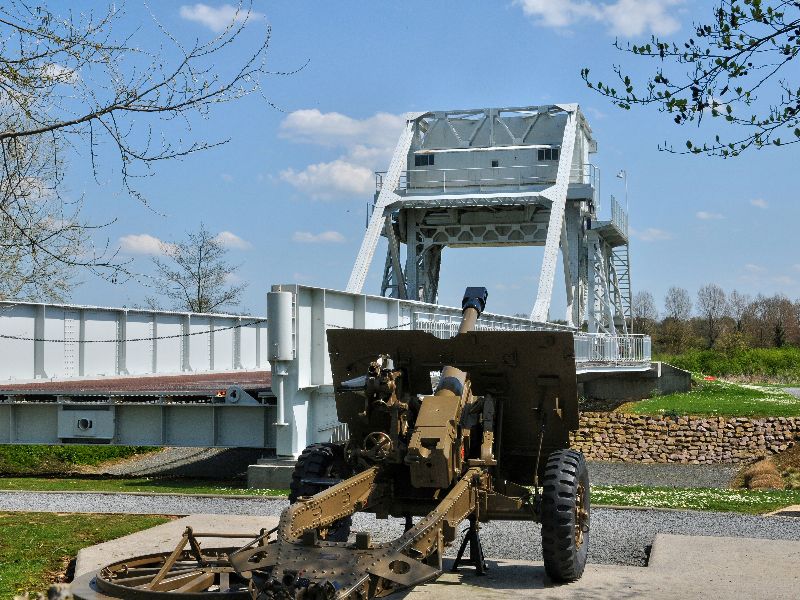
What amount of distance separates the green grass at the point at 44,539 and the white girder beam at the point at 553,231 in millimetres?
31202

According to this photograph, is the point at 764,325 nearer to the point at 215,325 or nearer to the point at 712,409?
the point at 712,409

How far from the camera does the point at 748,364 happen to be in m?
68.0

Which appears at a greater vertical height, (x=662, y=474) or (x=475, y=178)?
(x=475, y=178)

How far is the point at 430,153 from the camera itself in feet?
161

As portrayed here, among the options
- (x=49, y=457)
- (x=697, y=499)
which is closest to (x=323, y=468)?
(x=697, y=499)

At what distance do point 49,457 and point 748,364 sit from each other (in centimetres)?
5433

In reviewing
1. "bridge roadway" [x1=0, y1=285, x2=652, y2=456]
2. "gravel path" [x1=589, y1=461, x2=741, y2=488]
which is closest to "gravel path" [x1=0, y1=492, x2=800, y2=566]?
"bridge roadway" [x1=0, y1=285, x2=652, y2=456]

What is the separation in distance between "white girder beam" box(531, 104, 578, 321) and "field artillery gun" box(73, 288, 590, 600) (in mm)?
32827

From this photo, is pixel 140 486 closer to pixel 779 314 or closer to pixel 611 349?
pixel 611 349

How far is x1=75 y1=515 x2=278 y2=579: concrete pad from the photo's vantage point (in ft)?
29.3

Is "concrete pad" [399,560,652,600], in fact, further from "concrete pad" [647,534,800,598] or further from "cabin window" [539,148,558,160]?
"cabin window" [539,148,558,160]

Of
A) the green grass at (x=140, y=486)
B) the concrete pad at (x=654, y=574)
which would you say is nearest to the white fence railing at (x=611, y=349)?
the green grass at (x=140, y=486)

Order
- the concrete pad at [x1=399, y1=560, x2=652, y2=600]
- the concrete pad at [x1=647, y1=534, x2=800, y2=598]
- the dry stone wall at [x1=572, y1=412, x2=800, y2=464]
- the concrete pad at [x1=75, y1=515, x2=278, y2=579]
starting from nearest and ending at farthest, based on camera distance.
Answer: the concrete pad at [x1=399, y1=560, x2=652, y2=600]
the concrete pad at [x1=647, y1=534, x2=800, y2=598]
the concrete pad at [x1=75, y1=515, x2=278, y2=579]
the dry stone wall at [x1=572, y1=412, x2=800, y2=464]

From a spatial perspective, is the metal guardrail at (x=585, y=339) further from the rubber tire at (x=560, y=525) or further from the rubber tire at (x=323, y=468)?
the rubber tire at (x=560, y=525)
